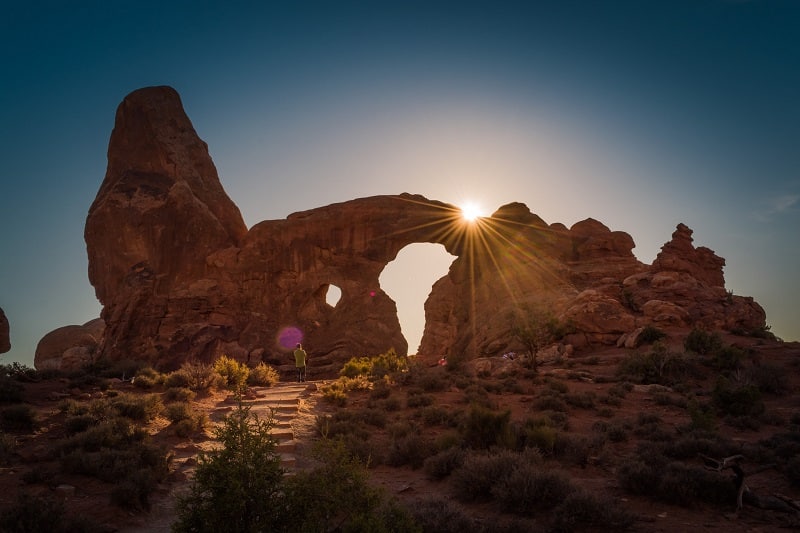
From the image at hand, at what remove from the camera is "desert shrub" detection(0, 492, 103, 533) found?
15.2 ft

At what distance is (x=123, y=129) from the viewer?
41500 millimetres

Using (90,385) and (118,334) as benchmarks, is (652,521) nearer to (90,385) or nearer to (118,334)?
(90,385)

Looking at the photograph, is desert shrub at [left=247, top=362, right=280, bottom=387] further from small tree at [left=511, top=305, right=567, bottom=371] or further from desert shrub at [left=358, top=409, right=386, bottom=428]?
small tree at [left=511, top=305, right=567, bottom=371]

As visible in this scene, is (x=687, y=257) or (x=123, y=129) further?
(x=123, y=129)

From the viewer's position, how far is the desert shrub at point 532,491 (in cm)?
559

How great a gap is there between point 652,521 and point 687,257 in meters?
31.4

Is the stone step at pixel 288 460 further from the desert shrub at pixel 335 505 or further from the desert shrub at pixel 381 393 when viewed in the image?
the desert shrub at pixel 381 393

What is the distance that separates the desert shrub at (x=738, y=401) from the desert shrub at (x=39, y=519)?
13.6 metres

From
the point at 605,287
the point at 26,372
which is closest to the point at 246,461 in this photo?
the point at 26,372

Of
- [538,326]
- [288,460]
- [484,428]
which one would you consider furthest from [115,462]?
[538,326]

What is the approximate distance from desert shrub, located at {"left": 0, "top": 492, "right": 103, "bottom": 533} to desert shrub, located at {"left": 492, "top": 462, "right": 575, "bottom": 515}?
4882 mm

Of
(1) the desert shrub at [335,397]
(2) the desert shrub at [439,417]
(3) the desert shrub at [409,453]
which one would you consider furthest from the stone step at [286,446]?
(1) the desert shrub at [335,397]

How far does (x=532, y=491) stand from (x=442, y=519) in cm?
139

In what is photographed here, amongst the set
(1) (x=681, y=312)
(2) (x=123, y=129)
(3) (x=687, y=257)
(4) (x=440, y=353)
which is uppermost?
(2) (x=123, y=129)
